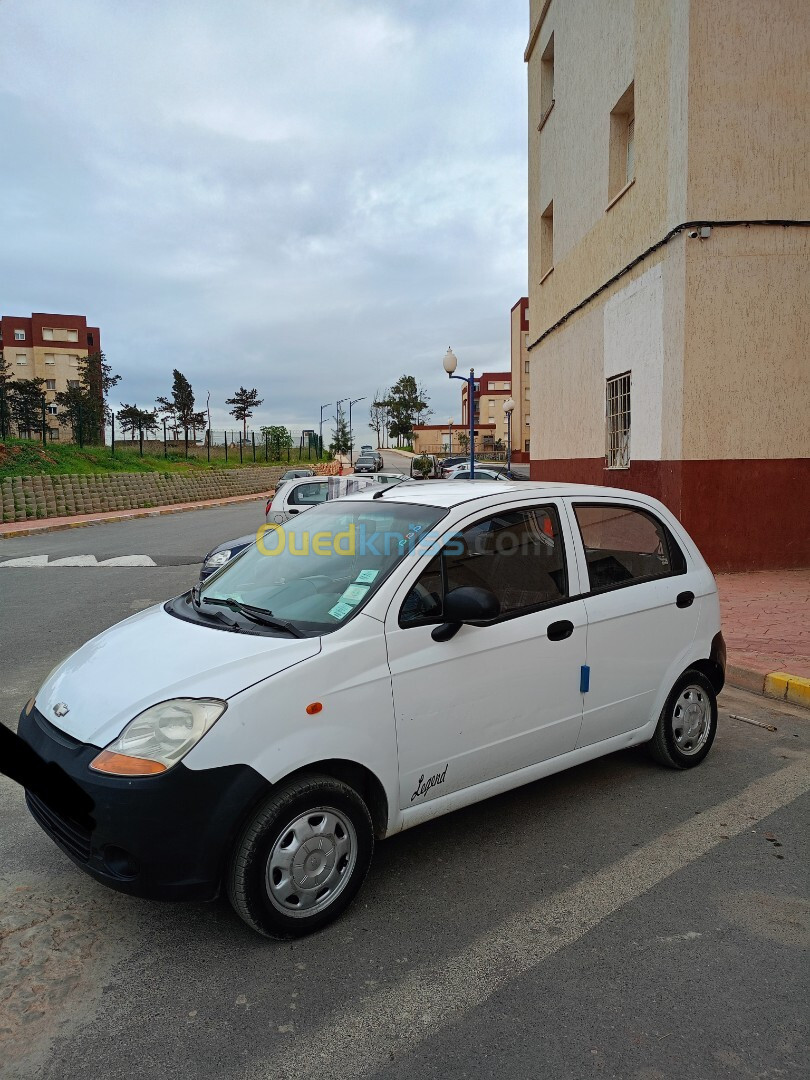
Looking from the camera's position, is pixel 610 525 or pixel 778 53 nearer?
pixel 610 525

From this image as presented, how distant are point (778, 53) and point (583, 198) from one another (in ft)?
14.7

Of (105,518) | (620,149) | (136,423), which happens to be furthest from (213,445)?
(620,149)

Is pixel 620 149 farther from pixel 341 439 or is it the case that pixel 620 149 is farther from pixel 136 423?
pixel 341 439

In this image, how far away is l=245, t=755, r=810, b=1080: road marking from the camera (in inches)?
89.2

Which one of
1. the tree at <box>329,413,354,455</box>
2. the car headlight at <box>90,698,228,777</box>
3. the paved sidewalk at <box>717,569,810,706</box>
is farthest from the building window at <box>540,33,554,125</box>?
the tree at <box>329,413,354,455</box>

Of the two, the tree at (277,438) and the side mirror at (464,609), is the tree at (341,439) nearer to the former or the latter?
the tree at (277,438)

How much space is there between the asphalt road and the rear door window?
3.87 feet

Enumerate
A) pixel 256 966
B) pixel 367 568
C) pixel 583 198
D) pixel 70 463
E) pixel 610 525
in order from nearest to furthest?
pixel 256 966 → pixel 367 568 → pixel 610 525 → pixel 583 198 → pixel 70 463

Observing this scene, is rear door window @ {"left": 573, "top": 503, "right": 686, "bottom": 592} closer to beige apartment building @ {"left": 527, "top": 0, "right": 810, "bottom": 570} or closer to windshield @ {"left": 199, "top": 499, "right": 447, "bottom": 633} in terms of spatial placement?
windshield @ {"left": 199, "top": 499, "right": 447, "bottom": 633}

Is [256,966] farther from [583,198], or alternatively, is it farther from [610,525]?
[583,198]

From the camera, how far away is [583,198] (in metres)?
13.6

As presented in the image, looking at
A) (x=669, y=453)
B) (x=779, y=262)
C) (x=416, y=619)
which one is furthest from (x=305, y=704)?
(x=779, y=262)

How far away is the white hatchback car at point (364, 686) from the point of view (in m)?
2.63

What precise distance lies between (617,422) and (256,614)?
1009 cm
